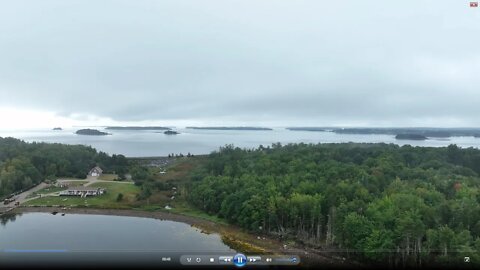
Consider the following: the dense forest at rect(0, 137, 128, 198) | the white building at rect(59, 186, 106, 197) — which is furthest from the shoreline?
the dense forest at rect(0, 137, 128, 198)

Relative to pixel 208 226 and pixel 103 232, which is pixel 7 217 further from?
pixel 208 226

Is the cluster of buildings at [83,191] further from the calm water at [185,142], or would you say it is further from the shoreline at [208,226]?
the calm water at [185,142]

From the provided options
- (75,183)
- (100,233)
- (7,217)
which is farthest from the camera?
(75,183)

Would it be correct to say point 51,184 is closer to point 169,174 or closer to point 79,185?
point 79,185

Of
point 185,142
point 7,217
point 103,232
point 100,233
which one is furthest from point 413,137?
point 7,217

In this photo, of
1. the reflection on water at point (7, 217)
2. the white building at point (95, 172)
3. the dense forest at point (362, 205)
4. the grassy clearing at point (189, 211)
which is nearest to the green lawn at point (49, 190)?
the reflection on water at point (7, 217)
